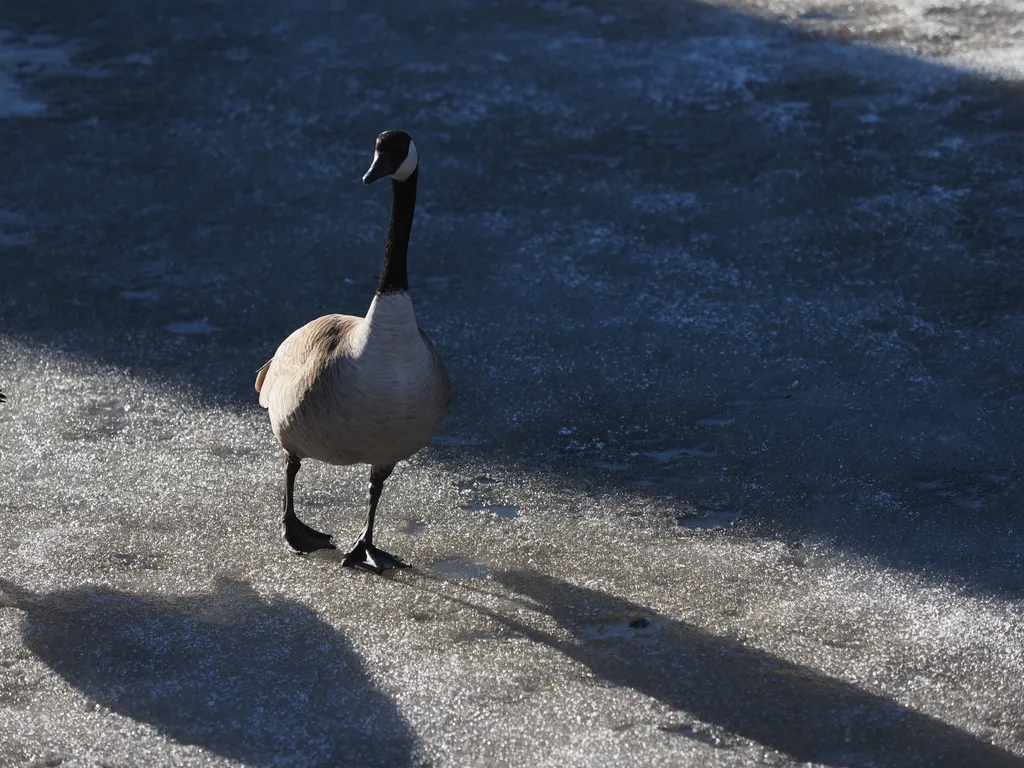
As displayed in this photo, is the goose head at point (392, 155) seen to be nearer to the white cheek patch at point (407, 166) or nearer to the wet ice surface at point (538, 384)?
the white cheek patch at point (407, 166)

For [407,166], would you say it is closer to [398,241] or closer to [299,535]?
[398,241]

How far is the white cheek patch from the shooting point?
169 inches

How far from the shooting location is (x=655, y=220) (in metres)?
6.88

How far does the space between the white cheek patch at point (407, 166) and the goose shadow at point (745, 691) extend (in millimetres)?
1443

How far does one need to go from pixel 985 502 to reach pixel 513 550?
1761 millimetres

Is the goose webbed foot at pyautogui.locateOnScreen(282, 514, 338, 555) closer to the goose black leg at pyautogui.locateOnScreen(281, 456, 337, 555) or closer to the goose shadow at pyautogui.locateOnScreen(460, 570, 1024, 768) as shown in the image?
the goose black leg at pyautogui.locateOnScreen(281, 456, 337, 555)

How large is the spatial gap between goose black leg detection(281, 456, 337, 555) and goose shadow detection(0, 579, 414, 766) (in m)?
0.26

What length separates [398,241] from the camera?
170 inches

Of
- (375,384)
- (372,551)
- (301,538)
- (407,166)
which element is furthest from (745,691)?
(407,166)

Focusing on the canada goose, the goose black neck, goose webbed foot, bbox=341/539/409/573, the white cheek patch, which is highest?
the white cheek patch

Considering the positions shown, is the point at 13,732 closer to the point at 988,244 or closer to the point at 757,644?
the point at 757,644

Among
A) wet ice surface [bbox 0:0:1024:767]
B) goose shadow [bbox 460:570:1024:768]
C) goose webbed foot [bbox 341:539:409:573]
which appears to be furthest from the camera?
goose webbed foot [bbox 341:539:409:573]

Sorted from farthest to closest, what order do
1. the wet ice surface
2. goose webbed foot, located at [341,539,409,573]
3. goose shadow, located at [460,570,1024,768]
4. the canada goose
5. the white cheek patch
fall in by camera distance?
1. goose webbed foot, located at [341,539,409,573]
2. the white cheek patch
3. the canada goose
4. the wet ice surface
5. goose shadow, located at [460,570,1024,768]

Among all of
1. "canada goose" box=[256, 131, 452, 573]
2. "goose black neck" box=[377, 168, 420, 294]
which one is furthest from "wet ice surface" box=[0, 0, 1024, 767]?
"goose black neck" box=[377, 168, 420, 294]
